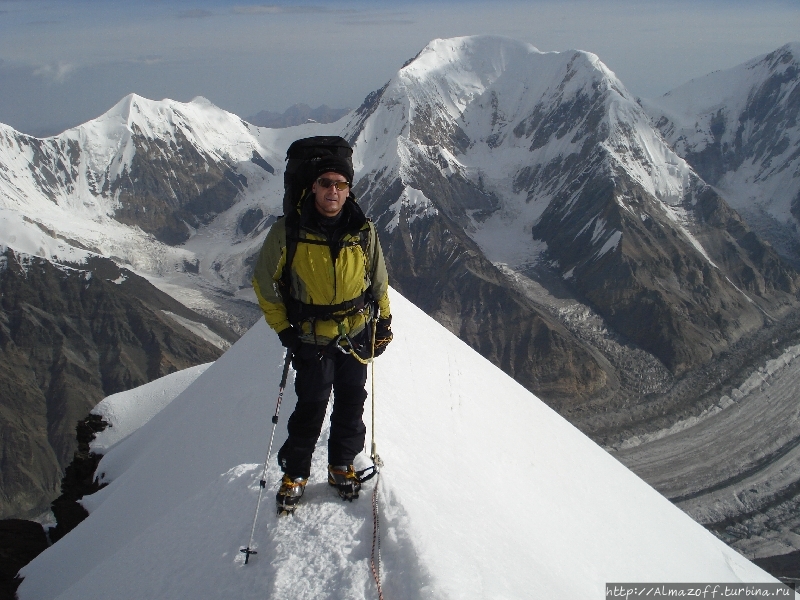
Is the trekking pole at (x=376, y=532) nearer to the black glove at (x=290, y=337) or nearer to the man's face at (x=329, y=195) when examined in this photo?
the black glove at (x=290, y=337)

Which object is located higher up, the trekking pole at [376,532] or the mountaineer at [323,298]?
the mountaineer at [323,298]

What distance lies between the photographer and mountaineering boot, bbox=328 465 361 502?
814cm

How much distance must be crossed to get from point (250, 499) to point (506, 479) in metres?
6.29

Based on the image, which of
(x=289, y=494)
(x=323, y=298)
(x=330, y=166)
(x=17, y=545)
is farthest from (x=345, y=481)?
(x=17, y=545)

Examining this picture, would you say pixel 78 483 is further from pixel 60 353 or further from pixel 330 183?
pixel 60 353

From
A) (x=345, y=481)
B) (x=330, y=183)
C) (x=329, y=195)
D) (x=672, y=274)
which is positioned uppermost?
(x=672, y=274)

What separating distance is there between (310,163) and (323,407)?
3.53m

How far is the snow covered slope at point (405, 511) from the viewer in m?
7.16

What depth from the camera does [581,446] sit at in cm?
1752

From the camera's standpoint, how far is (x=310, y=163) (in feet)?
23.8

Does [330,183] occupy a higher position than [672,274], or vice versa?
[672,274]

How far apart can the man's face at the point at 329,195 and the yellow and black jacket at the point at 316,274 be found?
6.1 inches

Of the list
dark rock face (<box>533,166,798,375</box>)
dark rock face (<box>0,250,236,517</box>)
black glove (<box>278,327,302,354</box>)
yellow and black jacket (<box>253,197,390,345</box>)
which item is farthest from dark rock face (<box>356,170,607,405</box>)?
black glove (<box>278,327,302,354</box>)

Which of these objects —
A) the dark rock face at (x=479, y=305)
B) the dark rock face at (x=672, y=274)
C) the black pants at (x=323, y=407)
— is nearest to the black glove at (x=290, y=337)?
the black pants at (x=323, y=407)
